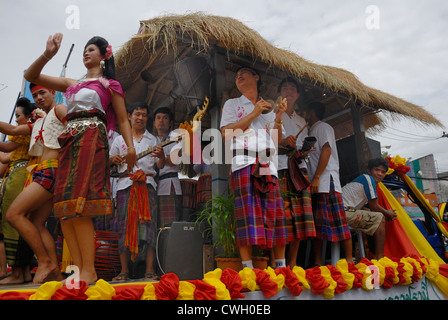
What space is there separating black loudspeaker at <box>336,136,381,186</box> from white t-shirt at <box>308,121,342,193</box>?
1.44 metres

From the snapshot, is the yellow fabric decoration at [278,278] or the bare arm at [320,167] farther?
the bare arm at [320,167]

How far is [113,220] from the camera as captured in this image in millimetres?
3828

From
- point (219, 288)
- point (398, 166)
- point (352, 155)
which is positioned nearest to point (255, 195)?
point (219, 288)

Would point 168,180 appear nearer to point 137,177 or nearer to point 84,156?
point 137,177

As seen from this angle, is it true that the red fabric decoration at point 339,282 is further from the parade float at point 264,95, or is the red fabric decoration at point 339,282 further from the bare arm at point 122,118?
the bare arm at point 122,118

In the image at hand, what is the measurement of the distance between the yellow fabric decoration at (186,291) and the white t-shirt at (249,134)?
49.1 inches

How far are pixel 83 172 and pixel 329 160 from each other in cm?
271

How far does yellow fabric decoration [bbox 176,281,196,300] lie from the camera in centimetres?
183

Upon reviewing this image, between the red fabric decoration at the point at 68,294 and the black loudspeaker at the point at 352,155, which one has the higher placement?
the black loudspeaker at the point at 352,155

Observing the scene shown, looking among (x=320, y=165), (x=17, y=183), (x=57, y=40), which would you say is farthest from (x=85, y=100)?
(x=320, y=165)

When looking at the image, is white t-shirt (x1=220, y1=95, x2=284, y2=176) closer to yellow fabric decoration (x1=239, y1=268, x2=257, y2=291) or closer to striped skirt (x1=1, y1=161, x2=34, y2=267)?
yellow fabric decoration (x1=239, y1=268, x2=257, y2=291)

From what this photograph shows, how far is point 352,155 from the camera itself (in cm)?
523

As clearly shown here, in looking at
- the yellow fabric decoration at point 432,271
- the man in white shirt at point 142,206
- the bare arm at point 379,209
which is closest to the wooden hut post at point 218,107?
the man in white shirt at point 142,206

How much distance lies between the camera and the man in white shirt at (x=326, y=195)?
360cm
